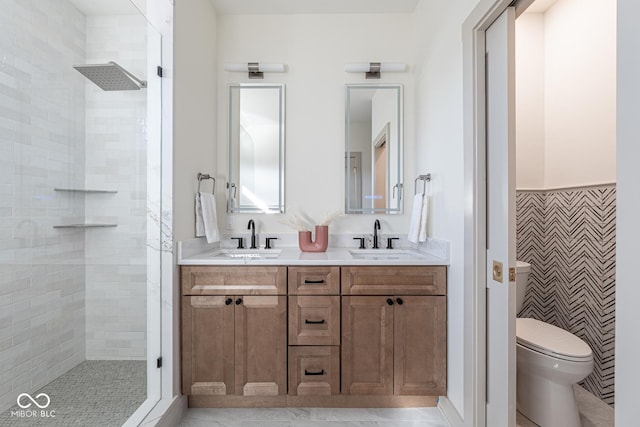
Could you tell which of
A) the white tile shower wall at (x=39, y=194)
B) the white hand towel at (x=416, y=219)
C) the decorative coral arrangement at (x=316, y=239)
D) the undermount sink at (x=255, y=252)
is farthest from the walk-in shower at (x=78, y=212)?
the white hand towel at (x=416, y=219)

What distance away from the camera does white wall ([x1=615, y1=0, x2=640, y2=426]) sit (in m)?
0.67

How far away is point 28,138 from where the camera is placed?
1216mm

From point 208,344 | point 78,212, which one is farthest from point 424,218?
point 78,212

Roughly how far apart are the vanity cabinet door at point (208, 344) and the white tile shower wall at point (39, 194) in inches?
19.7

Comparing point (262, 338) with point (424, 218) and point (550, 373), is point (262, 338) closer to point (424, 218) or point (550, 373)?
point (424, 218)

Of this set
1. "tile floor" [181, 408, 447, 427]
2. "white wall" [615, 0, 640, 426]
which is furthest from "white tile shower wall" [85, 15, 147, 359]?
"white wall" [615, 0, 640, 426]

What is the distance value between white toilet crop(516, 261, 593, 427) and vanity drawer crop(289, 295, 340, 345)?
1.00m

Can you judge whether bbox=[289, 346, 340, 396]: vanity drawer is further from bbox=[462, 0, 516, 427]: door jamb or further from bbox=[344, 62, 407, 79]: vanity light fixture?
bbox=[344, 62, 407, 79]: vanity light fixture

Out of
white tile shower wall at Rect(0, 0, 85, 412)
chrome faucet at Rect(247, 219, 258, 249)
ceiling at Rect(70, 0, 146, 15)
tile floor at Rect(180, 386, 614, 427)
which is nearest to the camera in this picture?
white tile shower wall at Rect(0, 0, 85, 412)

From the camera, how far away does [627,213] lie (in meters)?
0.69

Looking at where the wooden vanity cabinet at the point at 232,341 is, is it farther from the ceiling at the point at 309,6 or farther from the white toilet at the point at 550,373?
the ceiling at the point at 309,6

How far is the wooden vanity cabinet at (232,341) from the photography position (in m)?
1.65

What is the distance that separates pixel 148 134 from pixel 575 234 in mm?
2748

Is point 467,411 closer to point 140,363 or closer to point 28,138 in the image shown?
point 140,363
